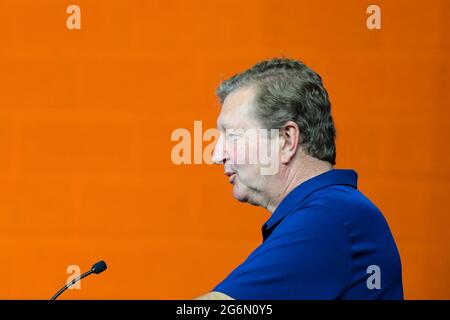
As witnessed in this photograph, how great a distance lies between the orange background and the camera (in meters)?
2.50

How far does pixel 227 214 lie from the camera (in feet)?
8.18

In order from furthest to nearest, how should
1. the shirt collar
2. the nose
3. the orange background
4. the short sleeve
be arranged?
the orange background → the nose → the shirt collar → the short sleeve

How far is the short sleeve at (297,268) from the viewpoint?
0.93 metres

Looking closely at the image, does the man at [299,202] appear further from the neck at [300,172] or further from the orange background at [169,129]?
the orange background at [169,129]

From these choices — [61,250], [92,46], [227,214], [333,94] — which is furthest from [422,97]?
[61,250]

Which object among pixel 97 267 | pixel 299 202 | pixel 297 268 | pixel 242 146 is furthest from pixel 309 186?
pixel 97 267

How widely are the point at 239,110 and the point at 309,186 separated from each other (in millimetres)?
185

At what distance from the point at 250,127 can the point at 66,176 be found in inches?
56.4

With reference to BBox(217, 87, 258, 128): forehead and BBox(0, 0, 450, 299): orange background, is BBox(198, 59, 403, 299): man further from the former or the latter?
BBox(0, 0, 450, 299): orange background

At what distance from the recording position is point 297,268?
0.93 meters

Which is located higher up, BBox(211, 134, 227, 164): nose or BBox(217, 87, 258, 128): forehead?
BBox(217, 87, 258, 128): forehead

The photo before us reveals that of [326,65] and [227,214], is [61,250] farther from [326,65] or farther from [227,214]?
[326,65]

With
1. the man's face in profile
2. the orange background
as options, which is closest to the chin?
the man's face in profile

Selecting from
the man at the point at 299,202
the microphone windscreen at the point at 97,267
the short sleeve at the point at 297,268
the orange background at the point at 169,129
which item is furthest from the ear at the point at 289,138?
the orange background at the point at 169,129
